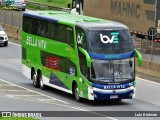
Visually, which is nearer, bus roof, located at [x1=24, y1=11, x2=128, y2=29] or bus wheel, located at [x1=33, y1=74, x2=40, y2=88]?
bus roof, located at [x1=24, y1=11, x2=128, y2=29]

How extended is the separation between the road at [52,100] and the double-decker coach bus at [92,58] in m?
0.47

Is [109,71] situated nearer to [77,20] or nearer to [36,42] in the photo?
[77,20]

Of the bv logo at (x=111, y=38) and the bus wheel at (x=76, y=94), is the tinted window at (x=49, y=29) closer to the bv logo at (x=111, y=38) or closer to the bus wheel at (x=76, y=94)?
the bv logo at (x=111, y=38)

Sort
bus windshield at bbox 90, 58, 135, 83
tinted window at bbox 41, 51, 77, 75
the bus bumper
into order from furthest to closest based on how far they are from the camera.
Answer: tinted window at bbox 41, 51, 77, 75
bus windshield at bbox 90, 58, 135, 83
the bus bumper

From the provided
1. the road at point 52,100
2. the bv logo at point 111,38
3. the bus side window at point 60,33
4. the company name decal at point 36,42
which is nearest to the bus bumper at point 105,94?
the road at point 52,100

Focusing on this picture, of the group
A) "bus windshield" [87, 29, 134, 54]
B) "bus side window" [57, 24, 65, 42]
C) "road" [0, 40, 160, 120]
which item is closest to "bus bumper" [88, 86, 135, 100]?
"road" [0, 40, 160, 120]

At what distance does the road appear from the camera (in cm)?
2816

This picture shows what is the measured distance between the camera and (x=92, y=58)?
94.4 feet

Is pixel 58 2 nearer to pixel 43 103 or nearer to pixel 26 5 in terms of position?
pixel 26 5

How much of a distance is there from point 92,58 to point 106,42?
2.85 feet

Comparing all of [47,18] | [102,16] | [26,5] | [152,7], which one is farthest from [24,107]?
[26,5]

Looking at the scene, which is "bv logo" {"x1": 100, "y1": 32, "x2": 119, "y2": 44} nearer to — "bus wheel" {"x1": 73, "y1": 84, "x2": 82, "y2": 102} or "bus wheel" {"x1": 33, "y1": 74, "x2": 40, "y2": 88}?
"bus wheel" {"x1": 73, "y1": 84, "x2": 82, "y2": 102}

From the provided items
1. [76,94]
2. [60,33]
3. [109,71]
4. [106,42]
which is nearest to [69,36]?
[60,33]

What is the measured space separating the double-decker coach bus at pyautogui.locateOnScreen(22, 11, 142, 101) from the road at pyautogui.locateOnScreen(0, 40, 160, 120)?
1.56 ft
